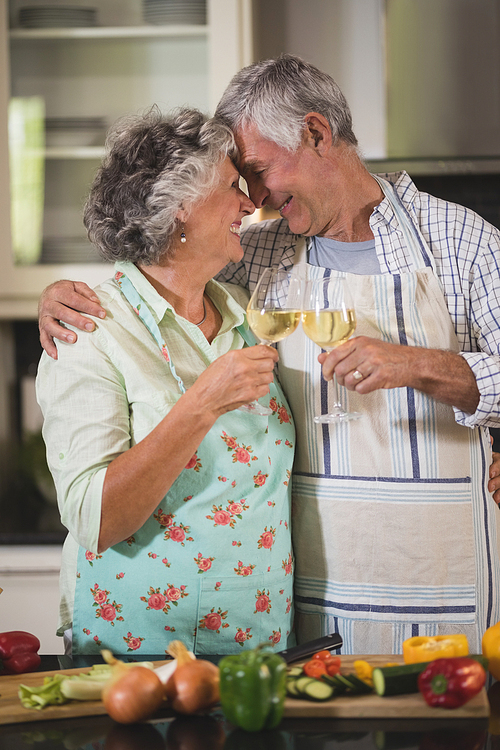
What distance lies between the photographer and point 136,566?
1.19m

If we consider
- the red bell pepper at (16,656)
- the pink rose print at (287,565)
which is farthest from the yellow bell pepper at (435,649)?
the red bell pepper at (16,656)

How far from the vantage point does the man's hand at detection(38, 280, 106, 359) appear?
121cm

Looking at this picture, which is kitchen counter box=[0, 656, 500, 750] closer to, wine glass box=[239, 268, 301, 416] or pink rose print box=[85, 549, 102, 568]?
pink rose print box=[85, 549, 102, 568]

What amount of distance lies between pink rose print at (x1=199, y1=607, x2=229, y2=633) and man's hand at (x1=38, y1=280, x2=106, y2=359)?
1.59 ft

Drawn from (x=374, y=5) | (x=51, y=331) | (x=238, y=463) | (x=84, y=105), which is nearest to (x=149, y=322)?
(x=51, y=331)

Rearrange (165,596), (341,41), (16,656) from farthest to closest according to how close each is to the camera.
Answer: (341,41), (165,596), (16,656)

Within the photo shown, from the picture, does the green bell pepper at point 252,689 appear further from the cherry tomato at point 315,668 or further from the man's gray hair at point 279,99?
the man's gray hair at point 279,99

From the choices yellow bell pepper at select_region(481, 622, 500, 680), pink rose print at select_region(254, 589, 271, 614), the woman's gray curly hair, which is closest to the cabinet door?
the woman's gray curly hair

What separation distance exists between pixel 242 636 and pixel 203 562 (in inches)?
5.8

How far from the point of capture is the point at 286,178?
1.42 m

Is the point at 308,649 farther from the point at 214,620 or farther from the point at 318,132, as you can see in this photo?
the point at 318,132

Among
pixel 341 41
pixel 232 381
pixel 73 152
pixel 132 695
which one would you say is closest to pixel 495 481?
pixel 232 381

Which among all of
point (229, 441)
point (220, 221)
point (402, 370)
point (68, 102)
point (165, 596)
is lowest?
point (165, 596)

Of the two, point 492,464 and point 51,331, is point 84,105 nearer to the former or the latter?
point 51,331
